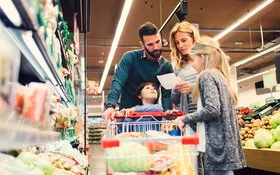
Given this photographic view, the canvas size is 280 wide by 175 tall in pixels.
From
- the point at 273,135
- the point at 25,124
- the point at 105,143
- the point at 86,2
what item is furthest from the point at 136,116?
the point at 86,2

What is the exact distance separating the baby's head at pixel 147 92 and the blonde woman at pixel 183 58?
0.53ft

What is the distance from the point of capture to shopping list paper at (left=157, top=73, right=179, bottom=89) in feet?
6.48

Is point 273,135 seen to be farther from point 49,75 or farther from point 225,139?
point 49,75

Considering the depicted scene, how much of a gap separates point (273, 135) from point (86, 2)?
8.64 feet

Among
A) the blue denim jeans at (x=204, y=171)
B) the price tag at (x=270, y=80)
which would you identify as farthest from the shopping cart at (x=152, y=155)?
the price tag at (x=270, y=80)

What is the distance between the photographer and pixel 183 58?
2.58 m

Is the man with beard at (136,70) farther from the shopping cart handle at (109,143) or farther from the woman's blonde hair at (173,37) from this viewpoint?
the shopping cart handle at (109,143)

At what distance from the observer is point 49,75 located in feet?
5.48

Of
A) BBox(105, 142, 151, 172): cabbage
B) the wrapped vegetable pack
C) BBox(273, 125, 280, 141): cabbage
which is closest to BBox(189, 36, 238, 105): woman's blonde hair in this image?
the wrapped vegetable pack

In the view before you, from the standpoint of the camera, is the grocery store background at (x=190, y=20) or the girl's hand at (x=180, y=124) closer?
the girl's hand at (x=180, y=124)

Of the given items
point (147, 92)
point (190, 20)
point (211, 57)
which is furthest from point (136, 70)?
point (190, 20)

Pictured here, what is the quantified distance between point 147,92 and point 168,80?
42cm

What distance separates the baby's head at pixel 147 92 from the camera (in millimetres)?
2436

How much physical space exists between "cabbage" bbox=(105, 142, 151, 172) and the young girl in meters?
0.55
